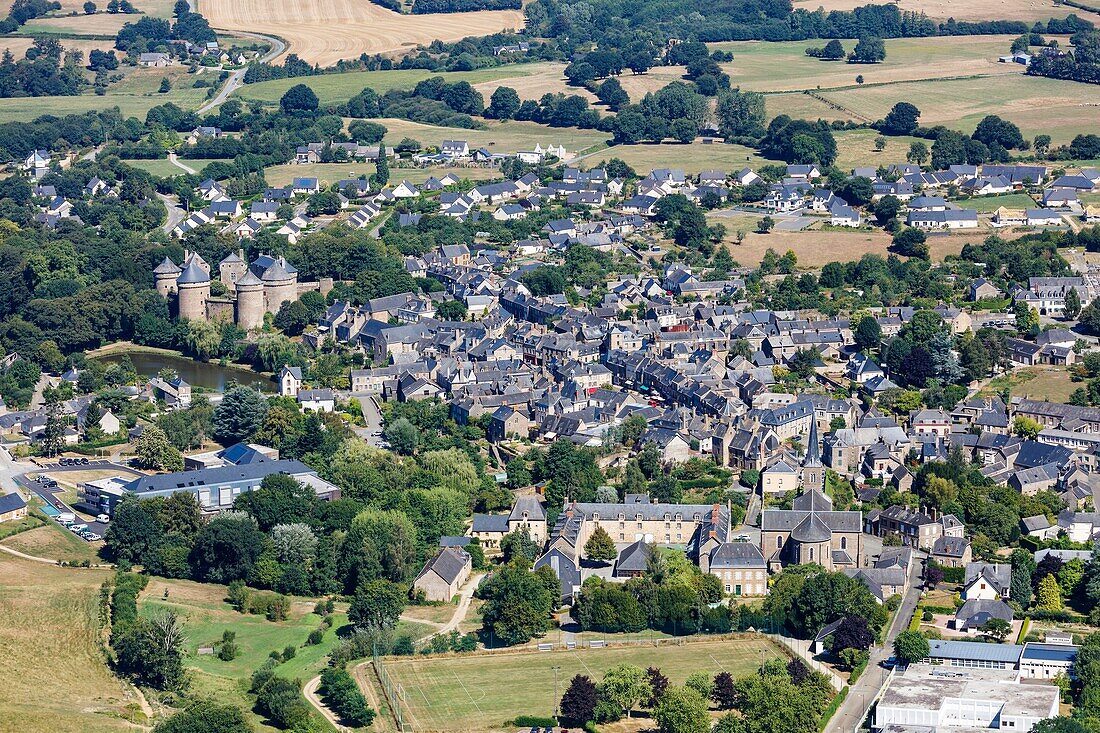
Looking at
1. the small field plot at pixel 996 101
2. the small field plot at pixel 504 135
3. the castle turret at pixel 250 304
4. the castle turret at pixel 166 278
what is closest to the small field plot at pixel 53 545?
the castle turret at pixel 250 304

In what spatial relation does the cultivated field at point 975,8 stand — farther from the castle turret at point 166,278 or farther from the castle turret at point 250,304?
the castle turret at point 250,304

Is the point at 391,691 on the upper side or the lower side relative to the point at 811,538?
lower

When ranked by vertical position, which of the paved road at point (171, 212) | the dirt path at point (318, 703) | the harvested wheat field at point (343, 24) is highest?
the harvested wheat field at point (343, 24)

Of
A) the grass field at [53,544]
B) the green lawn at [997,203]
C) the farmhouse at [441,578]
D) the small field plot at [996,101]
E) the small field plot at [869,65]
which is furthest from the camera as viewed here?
the small field plot at [869,65]

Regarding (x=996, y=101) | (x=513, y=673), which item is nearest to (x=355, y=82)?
(x=996, y=101)

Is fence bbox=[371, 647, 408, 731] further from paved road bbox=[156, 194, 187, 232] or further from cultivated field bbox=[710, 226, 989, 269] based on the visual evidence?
paved road bbox=[156, 194, 187, 232]

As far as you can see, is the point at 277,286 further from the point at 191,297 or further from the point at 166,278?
the point at 166,278

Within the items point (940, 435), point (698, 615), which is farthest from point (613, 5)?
point (698, 615)
